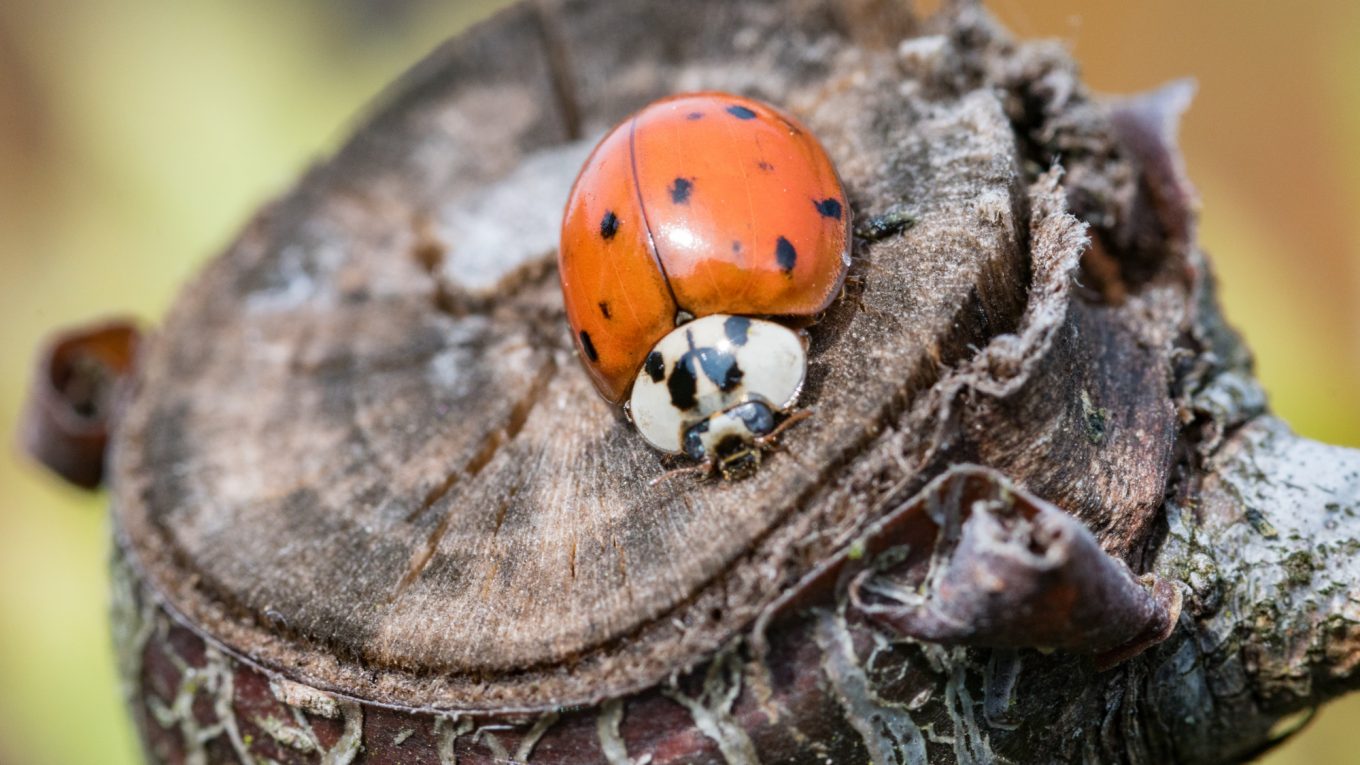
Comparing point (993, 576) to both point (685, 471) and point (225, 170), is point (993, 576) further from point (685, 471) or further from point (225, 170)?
point (225, 170)

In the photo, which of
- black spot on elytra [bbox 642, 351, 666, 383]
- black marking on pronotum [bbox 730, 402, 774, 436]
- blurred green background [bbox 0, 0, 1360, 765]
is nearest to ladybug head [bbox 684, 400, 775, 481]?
black marking on pronotum [bbox 730, 402, 774, 436]

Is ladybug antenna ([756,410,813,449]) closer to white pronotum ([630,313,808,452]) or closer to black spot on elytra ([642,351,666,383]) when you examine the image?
white pronotum ([630,313,808,452])

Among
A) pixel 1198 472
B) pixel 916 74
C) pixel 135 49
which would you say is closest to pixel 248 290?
pixel 916 74

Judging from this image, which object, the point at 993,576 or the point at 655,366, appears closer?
the point at 993,576

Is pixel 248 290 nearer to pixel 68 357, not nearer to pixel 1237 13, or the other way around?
pixel 68 357

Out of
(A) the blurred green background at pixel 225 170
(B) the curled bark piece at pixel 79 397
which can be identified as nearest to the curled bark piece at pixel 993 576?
(B) the curled bark piece at pixel 79 397

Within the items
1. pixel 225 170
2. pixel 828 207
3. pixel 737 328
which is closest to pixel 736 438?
pixel 737 328

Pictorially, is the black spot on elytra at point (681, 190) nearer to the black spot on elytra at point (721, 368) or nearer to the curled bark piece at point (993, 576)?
the black spot on elytra at point (721, 368)
